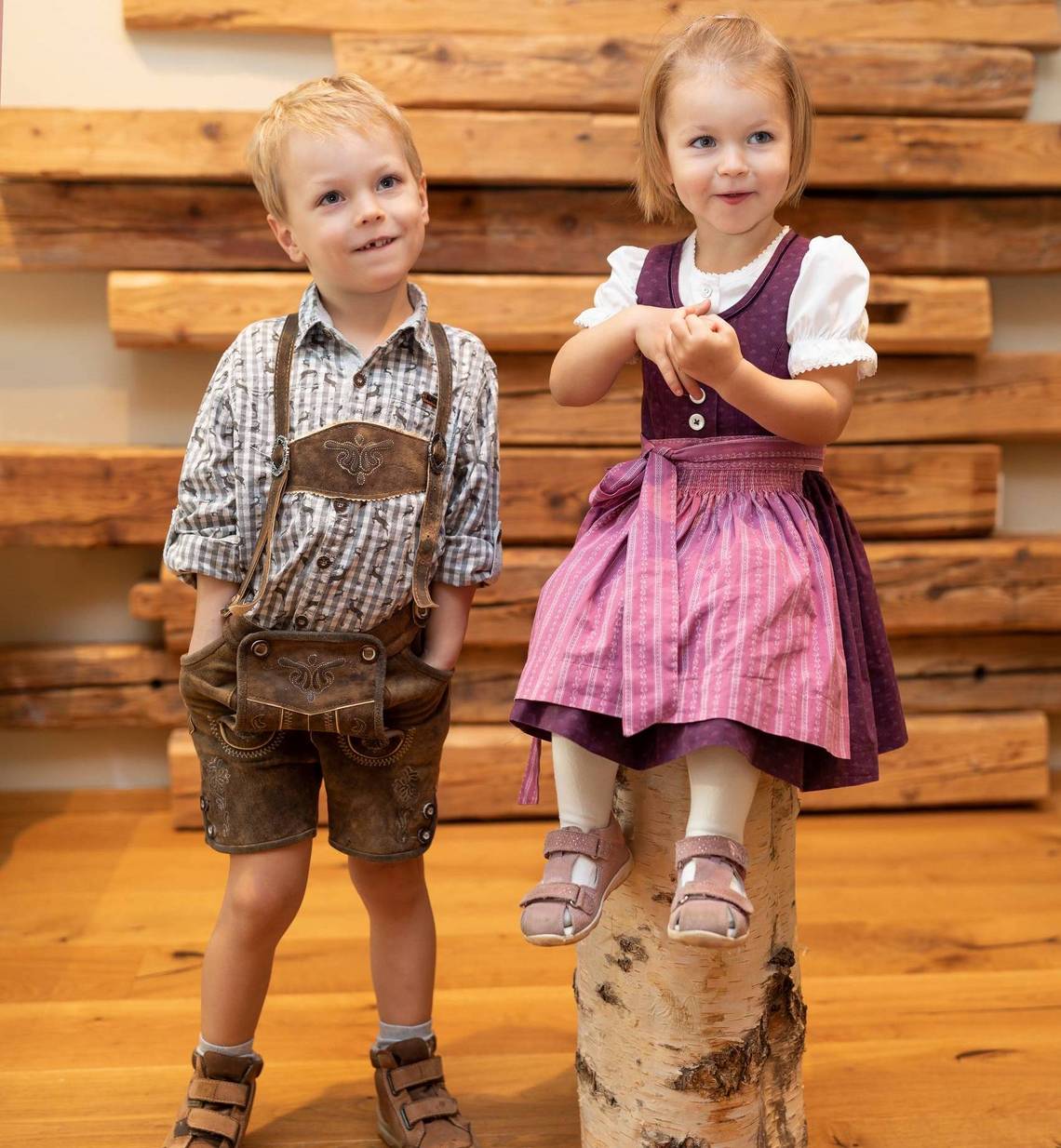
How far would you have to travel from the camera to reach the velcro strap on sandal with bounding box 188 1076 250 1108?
5.95 feet

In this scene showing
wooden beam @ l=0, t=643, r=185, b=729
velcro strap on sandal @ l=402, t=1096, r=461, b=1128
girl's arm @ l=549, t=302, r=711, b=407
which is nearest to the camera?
girl's arm @ l=549, t=302, r=711, b=407

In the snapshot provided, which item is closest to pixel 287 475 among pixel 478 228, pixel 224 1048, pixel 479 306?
pixel 224 1048

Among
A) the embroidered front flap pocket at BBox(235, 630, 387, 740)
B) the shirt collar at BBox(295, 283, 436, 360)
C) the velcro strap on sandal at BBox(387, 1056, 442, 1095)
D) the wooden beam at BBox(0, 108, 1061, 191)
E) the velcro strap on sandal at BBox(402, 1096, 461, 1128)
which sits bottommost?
the velcro strap on sandal at BBox(402, 1096, 461, 1128)

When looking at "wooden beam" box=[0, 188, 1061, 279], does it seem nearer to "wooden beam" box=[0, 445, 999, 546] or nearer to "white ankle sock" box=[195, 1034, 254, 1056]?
"wooden beam" box=[0, 445, 999, 546]

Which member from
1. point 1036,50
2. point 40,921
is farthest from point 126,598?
point 1036,50

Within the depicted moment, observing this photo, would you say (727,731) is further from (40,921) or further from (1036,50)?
(1036,50)

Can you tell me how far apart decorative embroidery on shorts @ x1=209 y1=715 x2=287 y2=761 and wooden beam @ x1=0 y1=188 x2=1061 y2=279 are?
61.5 inches

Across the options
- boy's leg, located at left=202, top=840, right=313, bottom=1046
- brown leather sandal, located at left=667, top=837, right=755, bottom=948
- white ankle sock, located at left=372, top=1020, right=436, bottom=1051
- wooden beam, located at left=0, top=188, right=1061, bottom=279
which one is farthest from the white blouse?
wooden beam, located at left=0, top=188, right=1061, bottom=279

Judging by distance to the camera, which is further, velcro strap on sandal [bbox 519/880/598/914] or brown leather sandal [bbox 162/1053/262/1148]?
brown leather sandal [bbox 162/1053/262/1148]

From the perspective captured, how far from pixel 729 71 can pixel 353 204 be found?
0.49 metres

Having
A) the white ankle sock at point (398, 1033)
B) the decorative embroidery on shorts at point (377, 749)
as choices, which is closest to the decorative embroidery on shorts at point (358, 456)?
the decorative embroidery on shorts at point (377, 749)

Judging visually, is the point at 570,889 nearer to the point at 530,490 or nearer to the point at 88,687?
the point at 530,490

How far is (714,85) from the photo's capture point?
152 cm

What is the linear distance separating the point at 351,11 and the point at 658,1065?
2.37 metres
